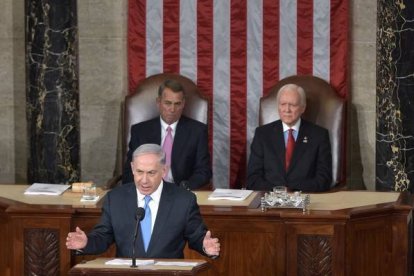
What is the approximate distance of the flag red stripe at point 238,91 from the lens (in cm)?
982

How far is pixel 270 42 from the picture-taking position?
980 cm

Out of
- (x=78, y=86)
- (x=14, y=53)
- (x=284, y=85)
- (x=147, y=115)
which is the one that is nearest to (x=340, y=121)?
(x=284, y=85)

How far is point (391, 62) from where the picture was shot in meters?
9.28

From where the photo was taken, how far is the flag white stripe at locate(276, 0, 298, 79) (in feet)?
32.0

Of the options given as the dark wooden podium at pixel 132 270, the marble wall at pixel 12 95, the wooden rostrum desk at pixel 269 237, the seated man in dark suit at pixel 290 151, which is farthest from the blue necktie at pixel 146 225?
the marble wall at pixel 12 95

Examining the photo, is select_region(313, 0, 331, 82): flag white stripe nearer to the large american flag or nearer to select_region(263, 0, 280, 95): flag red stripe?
the large american flag

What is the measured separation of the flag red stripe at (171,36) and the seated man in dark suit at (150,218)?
336cm

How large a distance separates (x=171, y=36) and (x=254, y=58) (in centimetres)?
75

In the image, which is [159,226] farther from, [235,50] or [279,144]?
[235,50]

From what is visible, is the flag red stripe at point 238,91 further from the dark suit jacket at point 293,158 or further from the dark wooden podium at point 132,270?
the dark wooden podium at point 132,270

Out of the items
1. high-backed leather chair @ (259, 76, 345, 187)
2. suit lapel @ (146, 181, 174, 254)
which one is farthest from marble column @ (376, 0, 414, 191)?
suit lapel @ (146, 181, 174, 254)

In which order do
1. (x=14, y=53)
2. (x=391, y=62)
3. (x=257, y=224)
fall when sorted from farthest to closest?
(x=14, y=53)
(x=391, y=62)
(x=257, y=224)

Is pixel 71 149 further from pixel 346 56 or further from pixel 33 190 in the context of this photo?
pixel 346 56

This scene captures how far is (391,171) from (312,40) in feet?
4.35
